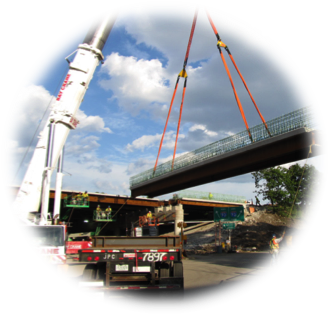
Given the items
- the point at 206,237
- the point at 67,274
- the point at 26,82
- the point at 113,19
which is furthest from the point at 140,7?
the point at 206,237

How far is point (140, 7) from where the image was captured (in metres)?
8.70

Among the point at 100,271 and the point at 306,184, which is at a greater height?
the point at 306,184

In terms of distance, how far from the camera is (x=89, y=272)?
24.6 ft

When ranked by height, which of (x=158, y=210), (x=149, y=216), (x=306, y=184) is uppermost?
(x=306, y=184)

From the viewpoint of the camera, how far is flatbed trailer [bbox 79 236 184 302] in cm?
723

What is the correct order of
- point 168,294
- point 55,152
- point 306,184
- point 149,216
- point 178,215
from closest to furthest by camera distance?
point 168,294, point 306,184, point 55,152, point 149,216, point 178,215

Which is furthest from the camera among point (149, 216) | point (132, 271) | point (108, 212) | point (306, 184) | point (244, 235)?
point (244, 235)

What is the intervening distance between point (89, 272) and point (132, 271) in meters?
1.10

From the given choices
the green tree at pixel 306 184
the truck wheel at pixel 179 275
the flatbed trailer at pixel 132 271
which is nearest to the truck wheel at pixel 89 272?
the flatbed trailer at pixel 132 271

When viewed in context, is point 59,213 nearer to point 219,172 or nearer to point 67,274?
point 67,274

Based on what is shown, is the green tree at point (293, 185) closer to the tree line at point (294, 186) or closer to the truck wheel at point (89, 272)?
the tree line at point (294, 186)

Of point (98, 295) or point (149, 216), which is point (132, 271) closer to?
point (98, 295)

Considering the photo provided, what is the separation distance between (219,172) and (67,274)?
1186cm

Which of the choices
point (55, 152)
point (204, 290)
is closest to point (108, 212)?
point (55, 152)
